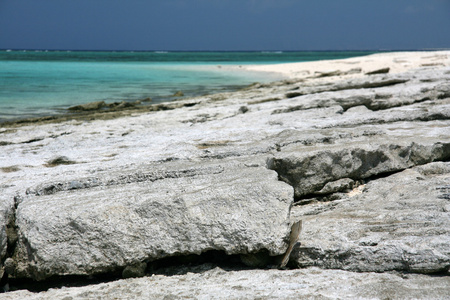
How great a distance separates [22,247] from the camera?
350 cm

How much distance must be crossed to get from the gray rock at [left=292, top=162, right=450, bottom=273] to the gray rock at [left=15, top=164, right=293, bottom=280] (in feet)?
1.29

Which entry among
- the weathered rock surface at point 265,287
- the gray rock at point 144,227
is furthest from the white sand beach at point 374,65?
the weathered rock surface at point 265,287

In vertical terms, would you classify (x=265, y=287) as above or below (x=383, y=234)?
below

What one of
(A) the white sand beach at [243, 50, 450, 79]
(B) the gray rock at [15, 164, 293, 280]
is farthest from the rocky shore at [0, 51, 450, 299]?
(A) the white sand beach at [243, 50, 450, 79]

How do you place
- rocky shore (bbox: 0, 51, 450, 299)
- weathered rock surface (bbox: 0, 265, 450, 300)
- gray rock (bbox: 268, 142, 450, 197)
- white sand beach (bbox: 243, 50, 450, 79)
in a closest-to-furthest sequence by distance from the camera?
weathered rock surface (bbox: 0, 265, 450, 300), rocky shore (bbox: 0, 51, 450, 299), gray rock (bbox: 268, 142, 450, 197), white sand beach (bbox: 243, 50, 450, 79)

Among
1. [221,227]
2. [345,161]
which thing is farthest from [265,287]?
[345,161]

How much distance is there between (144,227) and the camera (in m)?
3.49

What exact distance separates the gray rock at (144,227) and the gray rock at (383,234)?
1.29ft

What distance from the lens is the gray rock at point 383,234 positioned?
329cm

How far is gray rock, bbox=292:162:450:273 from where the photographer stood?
3.29 metres

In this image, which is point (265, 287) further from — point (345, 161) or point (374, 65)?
point (374, 65)

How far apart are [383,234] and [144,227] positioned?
2.03 meters

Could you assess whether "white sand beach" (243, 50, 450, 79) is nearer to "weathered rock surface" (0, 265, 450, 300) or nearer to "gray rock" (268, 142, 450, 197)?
"gray rock" (268, 142, 450, 197)

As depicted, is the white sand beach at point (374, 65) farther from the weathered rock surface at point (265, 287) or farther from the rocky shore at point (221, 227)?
the weathered rock surface at point (265, 287)
